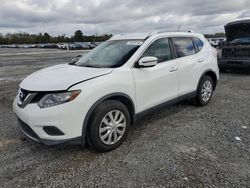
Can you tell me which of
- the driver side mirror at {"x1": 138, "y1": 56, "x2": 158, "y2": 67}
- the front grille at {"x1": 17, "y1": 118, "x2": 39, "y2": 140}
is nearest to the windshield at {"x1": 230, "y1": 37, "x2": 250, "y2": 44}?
the driver side mirror at {"x1": 138, "y1": 56, "x2": 158, "y2": 67}

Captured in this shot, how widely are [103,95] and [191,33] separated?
3.00 meters

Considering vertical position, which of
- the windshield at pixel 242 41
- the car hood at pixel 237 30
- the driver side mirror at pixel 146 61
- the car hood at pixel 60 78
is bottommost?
the car hood at pixel 60 78

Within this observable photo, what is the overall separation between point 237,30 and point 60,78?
8.88 metres

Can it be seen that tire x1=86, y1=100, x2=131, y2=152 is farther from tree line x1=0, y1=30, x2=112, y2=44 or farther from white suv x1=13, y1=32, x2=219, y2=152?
tree line x1=0, y1=30, x2=112, y2=44

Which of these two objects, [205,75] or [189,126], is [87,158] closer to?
[189,126]

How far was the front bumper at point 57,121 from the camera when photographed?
3.00 m

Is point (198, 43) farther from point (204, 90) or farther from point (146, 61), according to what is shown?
point (146, 61)

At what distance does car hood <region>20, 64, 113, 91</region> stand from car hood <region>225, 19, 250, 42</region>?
7829 millimetres

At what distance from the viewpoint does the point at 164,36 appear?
4.44 m

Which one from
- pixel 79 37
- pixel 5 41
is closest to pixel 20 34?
pixel 5 41

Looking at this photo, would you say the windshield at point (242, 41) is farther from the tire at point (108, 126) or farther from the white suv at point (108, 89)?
the tire at point (108, 126)

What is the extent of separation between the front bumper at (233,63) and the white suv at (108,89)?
498cm

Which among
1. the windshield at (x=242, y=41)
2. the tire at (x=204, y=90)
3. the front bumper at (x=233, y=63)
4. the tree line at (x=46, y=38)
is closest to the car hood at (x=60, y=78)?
the tire at (x=204, y=90)

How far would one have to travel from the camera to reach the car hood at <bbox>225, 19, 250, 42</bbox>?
9.25 m
